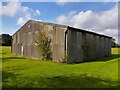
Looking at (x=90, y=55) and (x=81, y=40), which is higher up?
(x=81, y=40)

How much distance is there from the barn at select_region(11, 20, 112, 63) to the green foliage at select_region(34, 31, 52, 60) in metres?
0.68

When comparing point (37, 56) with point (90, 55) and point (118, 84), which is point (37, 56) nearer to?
point (90, 55)

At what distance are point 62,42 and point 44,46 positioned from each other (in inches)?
153

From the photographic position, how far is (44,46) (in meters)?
31.3

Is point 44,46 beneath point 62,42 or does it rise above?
beneath

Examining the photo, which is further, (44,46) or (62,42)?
(44,46)

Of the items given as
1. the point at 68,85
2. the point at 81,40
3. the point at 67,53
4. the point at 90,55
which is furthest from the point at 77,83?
the point at 90,55

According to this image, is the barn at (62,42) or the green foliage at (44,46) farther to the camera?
the green foliage at (44,46)

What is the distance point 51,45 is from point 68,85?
1832 centimetres

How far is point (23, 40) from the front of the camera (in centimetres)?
3809

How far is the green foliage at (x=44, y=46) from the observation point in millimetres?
30812

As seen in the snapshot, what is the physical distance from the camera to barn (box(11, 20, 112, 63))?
93.9 ft

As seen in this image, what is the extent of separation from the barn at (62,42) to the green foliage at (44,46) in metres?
0.68

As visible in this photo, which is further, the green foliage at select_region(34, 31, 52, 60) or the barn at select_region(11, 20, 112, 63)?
the green foliage at select_region(34, 31, 52, 60)
